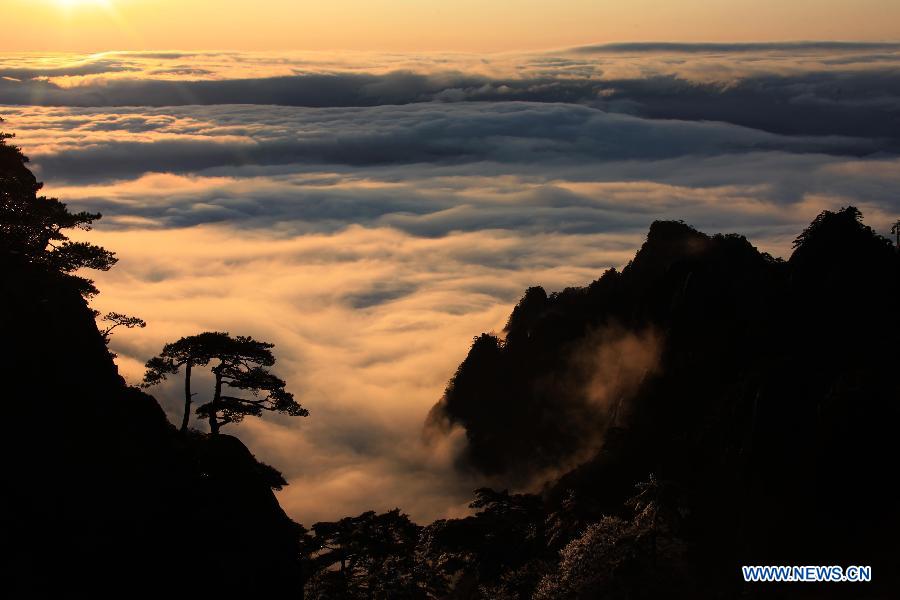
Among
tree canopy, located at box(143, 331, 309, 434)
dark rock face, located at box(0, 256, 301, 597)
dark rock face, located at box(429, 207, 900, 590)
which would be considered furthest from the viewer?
tree canopy, located at box(143, 331, 309, 434)

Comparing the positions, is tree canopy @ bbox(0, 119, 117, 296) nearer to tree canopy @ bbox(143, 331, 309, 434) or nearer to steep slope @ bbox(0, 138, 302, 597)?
steep slope @ bbox(0, 138, 302, 597)

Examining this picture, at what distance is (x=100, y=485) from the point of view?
3244 cm

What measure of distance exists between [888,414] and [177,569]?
29.0 meters

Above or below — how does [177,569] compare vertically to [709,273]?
below

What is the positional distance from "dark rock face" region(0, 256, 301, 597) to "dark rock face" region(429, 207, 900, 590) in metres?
16.5

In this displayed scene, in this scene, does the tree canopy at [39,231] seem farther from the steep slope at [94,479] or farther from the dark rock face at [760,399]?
the dark rock face at [760,399]

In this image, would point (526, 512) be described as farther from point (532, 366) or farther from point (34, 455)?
A: point (532, 366)

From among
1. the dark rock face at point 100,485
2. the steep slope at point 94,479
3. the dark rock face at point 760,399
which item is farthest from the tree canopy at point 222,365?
the dark rock face at point 760,399

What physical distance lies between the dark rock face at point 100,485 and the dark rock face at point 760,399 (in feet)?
54.1

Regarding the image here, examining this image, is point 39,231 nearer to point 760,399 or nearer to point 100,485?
point 100,485

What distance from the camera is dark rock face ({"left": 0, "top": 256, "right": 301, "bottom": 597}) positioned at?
98.1 ft

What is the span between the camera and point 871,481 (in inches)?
1518

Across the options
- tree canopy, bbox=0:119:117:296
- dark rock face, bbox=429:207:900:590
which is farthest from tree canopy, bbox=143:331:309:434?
dark rock face, bbox=429:207:900:590

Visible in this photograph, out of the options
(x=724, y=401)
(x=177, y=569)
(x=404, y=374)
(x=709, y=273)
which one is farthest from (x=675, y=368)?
(x=404, y=374)
